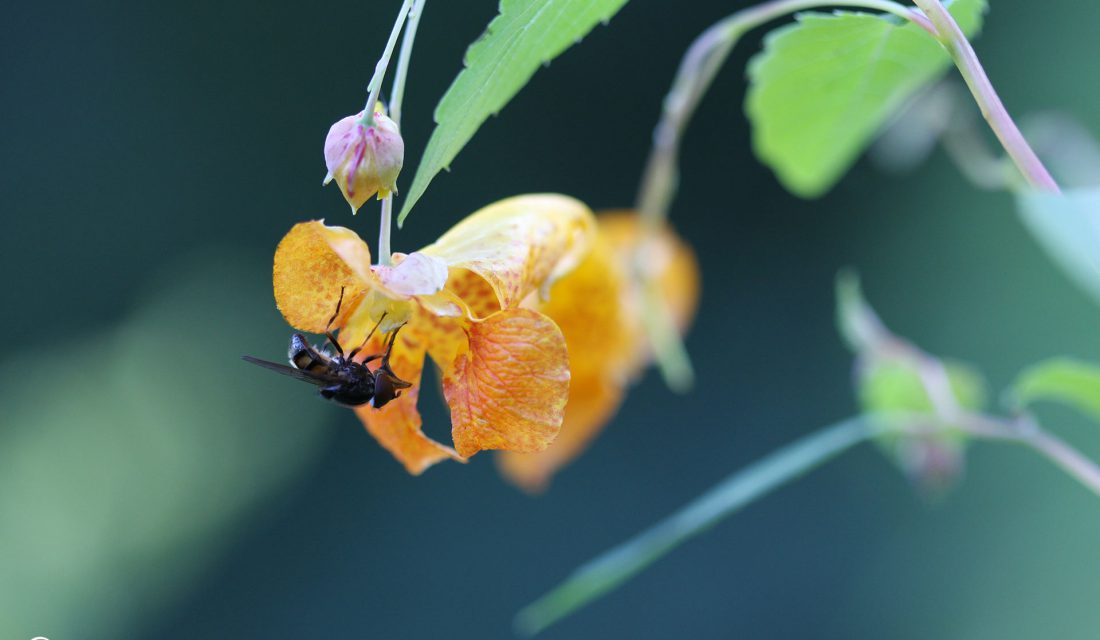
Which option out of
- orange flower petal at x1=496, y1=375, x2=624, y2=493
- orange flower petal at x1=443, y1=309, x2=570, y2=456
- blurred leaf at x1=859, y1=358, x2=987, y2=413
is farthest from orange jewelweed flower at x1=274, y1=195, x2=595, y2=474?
blurred leaf at x1=859, y1=358, x2=987, y2=413

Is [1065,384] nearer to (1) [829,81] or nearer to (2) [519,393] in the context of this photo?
(1) [829,81]

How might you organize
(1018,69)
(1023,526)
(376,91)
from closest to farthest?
(376,91) < (1023,526) < (1018,69)

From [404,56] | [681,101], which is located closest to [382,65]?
[404,56]

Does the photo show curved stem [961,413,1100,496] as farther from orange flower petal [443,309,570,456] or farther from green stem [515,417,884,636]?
orange flower petal [443,309,570,456]

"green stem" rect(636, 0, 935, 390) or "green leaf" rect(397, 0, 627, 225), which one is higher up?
"green leaf" rect(397, 0, 627, 225)

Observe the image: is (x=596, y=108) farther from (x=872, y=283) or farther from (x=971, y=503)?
(x=971, y=503)

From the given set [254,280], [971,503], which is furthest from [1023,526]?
[254,280]

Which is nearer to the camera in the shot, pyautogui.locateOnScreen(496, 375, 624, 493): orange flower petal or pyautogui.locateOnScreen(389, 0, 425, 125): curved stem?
pyautogui.locateOnScreen(389, 0, 425, 125): curved stem
